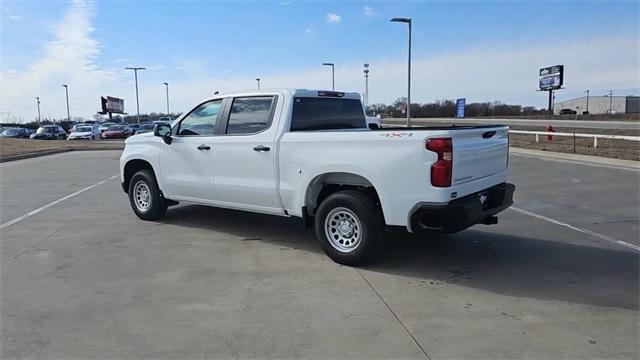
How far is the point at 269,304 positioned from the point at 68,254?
3145 mm

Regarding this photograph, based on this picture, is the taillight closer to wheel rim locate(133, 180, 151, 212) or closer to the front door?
the front door

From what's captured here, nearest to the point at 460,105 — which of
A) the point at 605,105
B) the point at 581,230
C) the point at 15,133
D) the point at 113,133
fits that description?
the point at 113,133

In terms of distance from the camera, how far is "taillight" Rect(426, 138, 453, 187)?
4875 mm

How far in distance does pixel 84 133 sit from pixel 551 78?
245ft

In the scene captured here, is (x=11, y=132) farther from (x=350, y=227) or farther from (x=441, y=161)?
(x=441, y=161)

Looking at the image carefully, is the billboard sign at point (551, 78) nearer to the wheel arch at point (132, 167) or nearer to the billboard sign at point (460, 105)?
the billboard sign at point (460, 105)

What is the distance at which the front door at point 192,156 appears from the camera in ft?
23.0

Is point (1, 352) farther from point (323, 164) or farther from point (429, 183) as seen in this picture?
point (429, 183)

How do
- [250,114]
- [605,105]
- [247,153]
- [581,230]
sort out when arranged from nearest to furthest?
[247,153] < [250,114] < [581,230] < [605,105]

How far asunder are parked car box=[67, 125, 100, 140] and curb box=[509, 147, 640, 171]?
3486 cm

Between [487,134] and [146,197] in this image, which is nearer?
[487,134]

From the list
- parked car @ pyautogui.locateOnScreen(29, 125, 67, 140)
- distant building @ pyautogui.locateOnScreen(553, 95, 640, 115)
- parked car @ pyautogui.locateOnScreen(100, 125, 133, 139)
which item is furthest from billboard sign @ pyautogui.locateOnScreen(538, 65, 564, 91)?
parked car @ pyautogui.locateOnScreen(29, 125, 67, 140)

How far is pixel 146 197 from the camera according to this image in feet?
26.8

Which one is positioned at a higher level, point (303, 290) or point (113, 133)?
point (113, 133)
